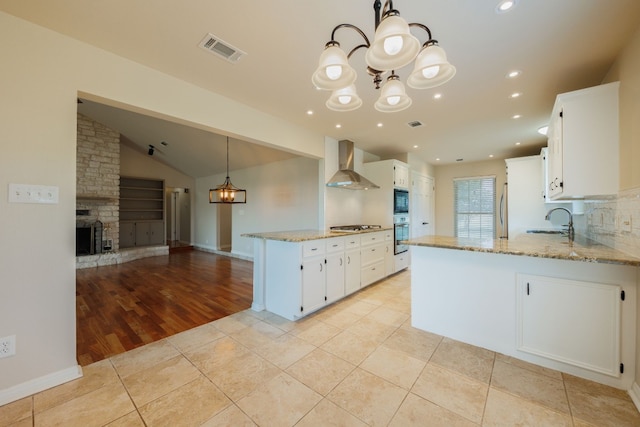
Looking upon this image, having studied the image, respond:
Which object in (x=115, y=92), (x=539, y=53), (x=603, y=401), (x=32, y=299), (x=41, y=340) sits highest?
(x=539, y=53)

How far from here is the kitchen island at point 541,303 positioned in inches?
66.3

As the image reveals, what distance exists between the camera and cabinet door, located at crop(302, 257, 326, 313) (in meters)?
2.79

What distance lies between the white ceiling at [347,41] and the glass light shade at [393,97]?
1.42ft

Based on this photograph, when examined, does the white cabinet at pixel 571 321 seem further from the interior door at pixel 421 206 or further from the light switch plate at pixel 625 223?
the interior door at pixel 421 206

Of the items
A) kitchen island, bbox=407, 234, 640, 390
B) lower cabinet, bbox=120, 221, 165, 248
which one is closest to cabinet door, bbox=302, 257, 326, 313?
kitchen island, bbox=407, 234, 640, 390

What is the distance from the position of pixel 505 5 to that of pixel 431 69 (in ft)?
2.16

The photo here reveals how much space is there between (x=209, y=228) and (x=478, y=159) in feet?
25.8

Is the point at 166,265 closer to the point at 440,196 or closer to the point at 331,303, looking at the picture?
the point at 331,303

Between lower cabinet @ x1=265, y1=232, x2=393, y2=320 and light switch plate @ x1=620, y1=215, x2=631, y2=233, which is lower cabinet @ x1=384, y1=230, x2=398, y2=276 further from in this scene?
light switch plate @ x1=620, y1=215, x2=631, y2=233

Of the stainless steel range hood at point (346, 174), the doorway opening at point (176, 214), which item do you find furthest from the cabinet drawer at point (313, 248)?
the doorway opening at point (176, 214)

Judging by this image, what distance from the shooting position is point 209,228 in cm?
793

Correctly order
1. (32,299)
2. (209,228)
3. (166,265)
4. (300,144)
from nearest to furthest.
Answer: (32,299) → (300,144) → (166,265) → (209,228)

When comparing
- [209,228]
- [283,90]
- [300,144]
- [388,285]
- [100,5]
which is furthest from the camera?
[209,228]

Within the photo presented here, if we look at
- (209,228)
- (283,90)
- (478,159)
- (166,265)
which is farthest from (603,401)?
(209,228)
